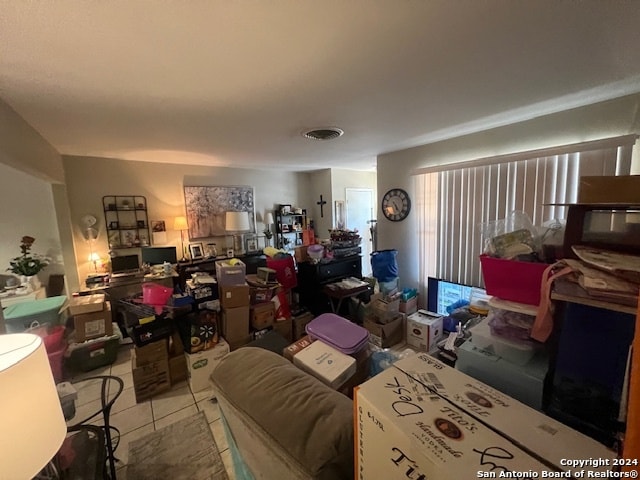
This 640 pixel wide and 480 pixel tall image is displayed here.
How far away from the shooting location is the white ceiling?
1003mm

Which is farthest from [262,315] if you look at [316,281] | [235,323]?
[316,281]

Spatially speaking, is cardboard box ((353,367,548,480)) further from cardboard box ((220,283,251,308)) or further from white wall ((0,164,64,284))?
white wall ((0,164,64,284))

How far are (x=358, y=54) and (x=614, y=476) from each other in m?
1.62

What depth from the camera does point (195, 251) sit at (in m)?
4.07

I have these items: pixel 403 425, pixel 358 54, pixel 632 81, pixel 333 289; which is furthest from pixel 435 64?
pixel 333 289

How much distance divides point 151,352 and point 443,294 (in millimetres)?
3154

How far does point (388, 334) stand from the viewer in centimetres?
282

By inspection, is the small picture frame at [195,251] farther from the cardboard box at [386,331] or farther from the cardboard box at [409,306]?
the cardboard box at [409,306]

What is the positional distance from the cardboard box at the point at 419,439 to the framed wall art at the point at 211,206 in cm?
409

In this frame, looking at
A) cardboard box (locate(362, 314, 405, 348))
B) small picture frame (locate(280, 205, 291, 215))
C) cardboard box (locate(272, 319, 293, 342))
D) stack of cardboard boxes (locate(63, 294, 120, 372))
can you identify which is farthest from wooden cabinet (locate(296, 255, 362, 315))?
stack of cardboard boxes (locate(63, 294, 120, 372))

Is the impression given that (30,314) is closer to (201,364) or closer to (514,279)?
(201,364)

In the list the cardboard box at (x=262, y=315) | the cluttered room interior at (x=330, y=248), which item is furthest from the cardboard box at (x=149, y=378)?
the cardboard box at (x=262, y=315)

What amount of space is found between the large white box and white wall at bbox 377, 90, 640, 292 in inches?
104

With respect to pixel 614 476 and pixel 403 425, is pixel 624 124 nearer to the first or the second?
pixel 614 476
